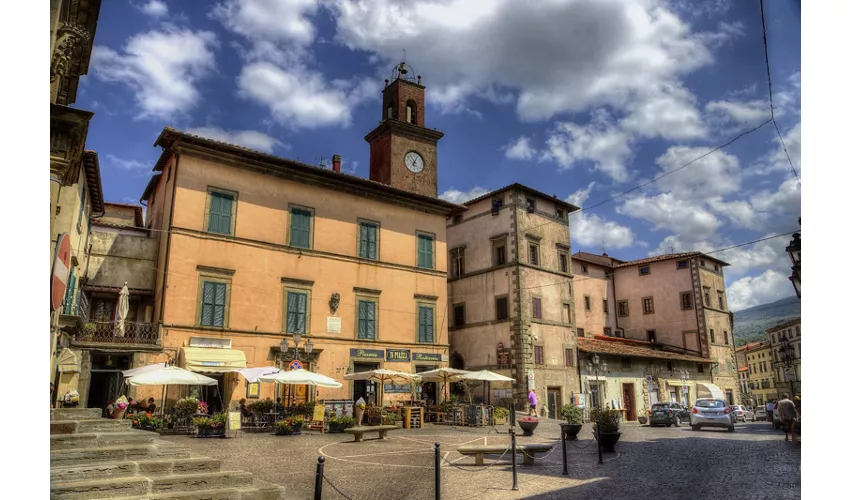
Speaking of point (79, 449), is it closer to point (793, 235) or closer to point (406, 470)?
point (406, 470)

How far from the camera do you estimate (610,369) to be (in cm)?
2941

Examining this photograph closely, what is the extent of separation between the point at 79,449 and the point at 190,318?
43.2 ft

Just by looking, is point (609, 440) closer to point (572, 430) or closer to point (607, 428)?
point (607, 428)

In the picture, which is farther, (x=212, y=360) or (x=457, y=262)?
(x=457, y=262)

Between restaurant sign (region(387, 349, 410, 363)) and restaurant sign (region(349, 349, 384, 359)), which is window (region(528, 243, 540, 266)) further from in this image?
restaurant sign (region(349, 349, 384, 359))

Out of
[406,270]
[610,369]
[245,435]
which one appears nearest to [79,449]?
[245,435]

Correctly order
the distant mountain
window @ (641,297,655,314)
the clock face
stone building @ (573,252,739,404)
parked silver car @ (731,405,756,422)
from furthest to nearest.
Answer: window @ (641,297,655,314), stone building @ (573,252,739,404), the clock face, parked silver car @ (731,405,756,422), the distant mountain

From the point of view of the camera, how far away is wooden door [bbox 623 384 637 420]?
98.4ft

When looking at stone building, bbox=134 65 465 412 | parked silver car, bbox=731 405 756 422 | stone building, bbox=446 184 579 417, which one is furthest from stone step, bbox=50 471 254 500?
parked silver car, bbox=731 405 756 422

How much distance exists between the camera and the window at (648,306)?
3703cm

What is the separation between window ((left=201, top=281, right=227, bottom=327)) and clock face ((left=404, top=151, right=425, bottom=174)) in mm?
13606

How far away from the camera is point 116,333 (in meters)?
17.2

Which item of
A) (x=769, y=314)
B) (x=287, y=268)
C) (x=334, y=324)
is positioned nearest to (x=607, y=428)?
(x=769, y=314)

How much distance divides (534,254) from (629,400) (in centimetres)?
1002
